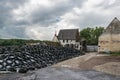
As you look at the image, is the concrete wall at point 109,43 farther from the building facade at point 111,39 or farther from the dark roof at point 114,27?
the dark roof at point 114,27

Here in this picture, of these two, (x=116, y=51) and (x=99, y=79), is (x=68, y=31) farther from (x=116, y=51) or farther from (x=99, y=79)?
(x=99, y=79)

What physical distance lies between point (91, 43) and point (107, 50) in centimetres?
3515

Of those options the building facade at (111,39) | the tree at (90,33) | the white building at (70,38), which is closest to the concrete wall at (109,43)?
the building facade at (111,39)

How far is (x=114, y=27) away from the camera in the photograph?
4456cm

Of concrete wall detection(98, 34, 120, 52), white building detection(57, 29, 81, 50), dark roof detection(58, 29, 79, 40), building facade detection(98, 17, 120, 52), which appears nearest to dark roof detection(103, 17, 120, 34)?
building facade detection(98, 17, 120, 52)

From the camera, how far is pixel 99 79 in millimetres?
14727

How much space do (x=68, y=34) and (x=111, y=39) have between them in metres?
29.8

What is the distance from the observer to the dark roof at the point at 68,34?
7081 centimetres

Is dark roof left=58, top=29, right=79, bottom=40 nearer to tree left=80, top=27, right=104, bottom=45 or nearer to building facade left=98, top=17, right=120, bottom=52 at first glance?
tree left=80, top=27, right=104, bottom=45

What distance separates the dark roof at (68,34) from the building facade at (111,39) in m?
25.6

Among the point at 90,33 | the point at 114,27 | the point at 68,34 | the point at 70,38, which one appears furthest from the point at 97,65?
the point at 90,33

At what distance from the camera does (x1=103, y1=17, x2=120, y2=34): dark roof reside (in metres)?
44.1

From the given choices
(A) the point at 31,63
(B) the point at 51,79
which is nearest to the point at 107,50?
(A) the point at 31,63

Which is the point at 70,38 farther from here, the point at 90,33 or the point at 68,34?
the point at 90,33
